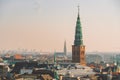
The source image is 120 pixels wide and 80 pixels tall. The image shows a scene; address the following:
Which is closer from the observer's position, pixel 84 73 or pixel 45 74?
pixel 45 74

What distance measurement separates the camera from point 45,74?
37062mm

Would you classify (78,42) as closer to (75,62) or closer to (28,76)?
(75,62)

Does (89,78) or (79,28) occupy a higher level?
(79,28)

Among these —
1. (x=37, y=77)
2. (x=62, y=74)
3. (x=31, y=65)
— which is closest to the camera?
(x=37, y=77)

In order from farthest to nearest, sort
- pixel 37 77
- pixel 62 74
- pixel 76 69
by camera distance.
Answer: pixel 76 69, pixel 62 74, pixel 37 77

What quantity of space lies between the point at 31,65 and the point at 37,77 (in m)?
10.3

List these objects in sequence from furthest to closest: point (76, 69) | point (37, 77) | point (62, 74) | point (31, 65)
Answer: point (31, 65)
point (76, 69)
point (62, 74)
point (37, 77)

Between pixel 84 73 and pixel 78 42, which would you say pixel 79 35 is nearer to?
pixel 78 42

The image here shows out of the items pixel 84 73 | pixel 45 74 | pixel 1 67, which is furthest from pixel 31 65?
pixel 45 74

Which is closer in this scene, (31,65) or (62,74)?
(62,74)

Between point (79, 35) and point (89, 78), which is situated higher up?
point (79, 35)

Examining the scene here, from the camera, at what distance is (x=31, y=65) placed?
4553 cm

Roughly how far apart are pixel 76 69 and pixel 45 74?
5.66 meters

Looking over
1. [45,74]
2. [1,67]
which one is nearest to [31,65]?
[1,67]
